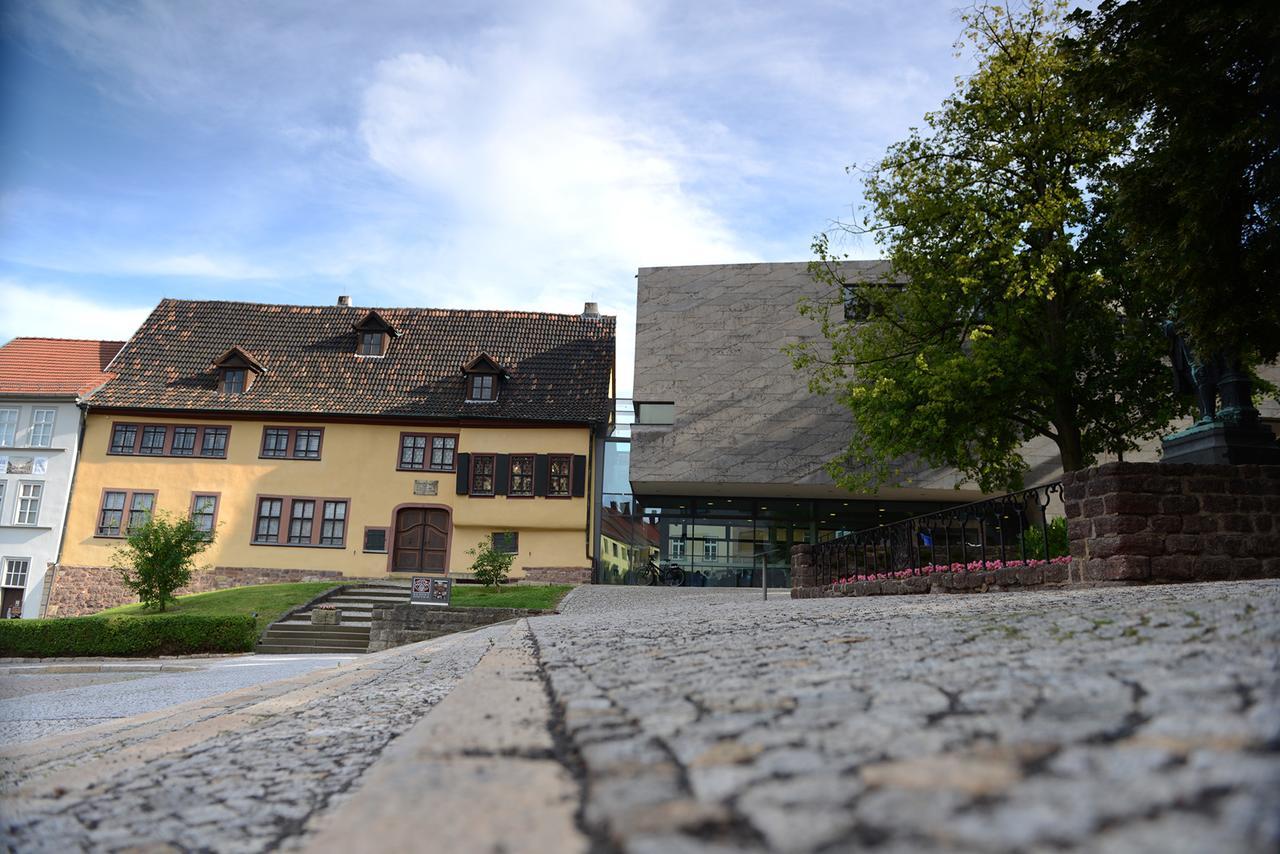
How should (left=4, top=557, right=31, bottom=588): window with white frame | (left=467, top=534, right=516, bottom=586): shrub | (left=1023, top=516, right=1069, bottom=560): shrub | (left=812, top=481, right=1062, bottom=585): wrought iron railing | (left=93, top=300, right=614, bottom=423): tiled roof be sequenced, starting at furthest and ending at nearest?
(left=93, top=300, right=614, bottom=423): tiled roof
(left=4, top=557, right=31, bottom=588): window with white frame
(left=467, top=534, right=516, bottom=586): shrub
(left=1023, top=516, right=1069, bottom=560): shrub
(left=812, top=481, right=1062, bottom=585): wrought iron railing

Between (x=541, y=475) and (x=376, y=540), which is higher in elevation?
(x=541, y=475)

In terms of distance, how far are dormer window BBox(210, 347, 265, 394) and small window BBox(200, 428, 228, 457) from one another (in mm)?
1506

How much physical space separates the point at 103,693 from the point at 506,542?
63.3ft

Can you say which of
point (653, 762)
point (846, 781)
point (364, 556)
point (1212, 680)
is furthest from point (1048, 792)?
point (364, 556)

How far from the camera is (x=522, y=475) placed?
29672mm

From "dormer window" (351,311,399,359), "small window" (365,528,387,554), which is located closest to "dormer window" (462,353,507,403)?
"dormer window" (351,311,399,359)

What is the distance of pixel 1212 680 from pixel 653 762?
1.29 meters

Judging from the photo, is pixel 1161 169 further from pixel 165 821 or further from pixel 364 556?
pixel 364 556

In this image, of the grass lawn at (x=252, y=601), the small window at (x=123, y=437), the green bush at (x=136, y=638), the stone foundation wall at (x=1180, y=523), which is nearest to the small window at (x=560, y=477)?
the grass lawn at (x=252, y=601)

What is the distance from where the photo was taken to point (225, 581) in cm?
2905

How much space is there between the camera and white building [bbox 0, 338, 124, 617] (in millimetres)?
29031

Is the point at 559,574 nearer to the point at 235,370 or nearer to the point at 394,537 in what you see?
the point at 394,537

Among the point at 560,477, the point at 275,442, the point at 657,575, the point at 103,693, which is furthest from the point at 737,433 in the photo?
the point at 103,693

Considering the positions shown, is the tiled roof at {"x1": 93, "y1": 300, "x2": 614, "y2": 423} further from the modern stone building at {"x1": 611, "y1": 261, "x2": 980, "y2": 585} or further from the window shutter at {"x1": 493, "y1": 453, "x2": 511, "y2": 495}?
the modern stone building at {"x1": 611, "y1": 261, "x2": 980, "y2": 585}
